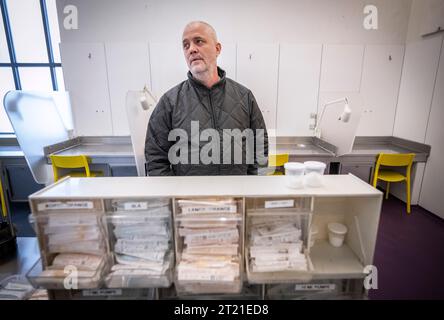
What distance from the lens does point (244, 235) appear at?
79 centimetres

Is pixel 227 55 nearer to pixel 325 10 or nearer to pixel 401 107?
pixel 325 10

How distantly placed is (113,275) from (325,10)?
3846 mm

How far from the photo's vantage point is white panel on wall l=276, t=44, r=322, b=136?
3197 millimetres

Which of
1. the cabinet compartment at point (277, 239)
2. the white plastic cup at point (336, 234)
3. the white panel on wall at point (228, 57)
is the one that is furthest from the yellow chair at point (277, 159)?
the cabinet compartment at point (277, 239)

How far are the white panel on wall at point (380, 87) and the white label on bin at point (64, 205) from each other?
3.69 m

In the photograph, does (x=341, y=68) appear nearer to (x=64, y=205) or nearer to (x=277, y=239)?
(x=277, y=239)

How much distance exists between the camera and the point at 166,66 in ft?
10.5

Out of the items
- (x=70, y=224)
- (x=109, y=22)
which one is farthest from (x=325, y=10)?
(x=70, y=224)

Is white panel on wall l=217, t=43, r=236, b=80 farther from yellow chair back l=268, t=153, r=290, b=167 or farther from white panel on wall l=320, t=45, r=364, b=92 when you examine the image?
yellow chair back l=268, t=153, r=290, b=167

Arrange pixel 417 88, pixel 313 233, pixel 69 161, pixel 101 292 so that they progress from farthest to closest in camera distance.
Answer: pixel 417 88, pixel 69 161, pixel 313 233, pixel 101 292

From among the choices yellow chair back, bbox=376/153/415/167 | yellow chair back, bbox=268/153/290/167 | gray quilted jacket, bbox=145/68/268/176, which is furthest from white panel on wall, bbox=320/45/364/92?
gray quilted jacket, bbox=145/68/268/176

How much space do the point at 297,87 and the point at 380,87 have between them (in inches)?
46.5

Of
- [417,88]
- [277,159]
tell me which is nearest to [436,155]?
[417,88]
